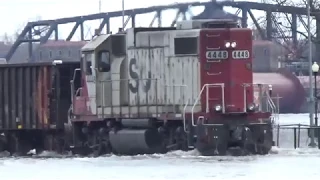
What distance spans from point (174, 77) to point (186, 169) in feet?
20.9

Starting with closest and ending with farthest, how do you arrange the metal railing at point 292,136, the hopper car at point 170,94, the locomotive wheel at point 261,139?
the locomotive wheel at point 261,139 < the hopper car at point 170,94 < the metal railing at point 292,136

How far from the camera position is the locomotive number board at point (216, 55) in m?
26.6

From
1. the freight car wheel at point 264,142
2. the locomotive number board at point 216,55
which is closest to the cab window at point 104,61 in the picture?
the locomotive number board at point 216,55

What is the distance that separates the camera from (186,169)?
69.6 ft

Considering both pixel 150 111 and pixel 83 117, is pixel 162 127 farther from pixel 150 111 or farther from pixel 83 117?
pixel 83 117

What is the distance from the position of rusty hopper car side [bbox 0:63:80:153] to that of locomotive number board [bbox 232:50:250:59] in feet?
21.6

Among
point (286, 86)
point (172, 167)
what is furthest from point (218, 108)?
point (286, 86)

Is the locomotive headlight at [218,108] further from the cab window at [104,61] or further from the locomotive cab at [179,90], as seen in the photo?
the cab window at [104,61]

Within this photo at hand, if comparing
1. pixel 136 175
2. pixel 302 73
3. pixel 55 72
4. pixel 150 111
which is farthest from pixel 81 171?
pixel 302 73

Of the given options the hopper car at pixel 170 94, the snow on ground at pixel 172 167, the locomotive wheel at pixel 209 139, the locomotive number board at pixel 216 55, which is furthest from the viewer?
the locomotive number board at pixel 216 55

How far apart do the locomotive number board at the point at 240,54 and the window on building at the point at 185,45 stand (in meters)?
1.14

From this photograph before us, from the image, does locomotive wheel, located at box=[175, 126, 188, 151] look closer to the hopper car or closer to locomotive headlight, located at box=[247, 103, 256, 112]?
the hopper car

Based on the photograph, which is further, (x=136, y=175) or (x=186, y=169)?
(x=186, y=169)

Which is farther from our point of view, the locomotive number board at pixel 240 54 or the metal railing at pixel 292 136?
the metal railing at pixel 292 136
